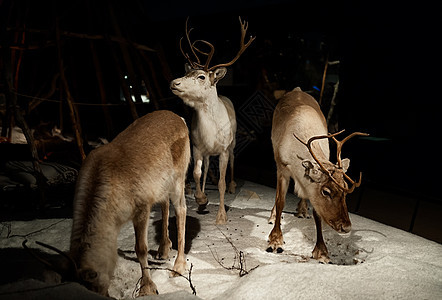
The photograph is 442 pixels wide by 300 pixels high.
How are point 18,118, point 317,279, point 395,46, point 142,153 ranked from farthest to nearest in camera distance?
point 395,46 → point 18,118 → point 142,153 → point 317,279

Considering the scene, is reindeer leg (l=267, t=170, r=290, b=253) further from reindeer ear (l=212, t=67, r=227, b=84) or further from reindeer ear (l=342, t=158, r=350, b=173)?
reindeer ear (l=212, t=67, r=227, b=84)

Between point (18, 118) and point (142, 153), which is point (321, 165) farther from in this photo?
point (18, 118)

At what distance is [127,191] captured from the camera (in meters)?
2.92

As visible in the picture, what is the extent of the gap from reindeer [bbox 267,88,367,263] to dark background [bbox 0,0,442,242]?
1.40 m

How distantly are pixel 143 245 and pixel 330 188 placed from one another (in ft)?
6.51

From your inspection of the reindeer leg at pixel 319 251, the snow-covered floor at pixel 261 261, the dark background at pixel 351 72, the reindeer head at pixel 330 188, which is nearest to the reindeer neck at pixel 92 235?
the snow-covered floor at pixel 261 261

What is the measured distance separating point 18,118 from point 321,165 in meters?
4.08

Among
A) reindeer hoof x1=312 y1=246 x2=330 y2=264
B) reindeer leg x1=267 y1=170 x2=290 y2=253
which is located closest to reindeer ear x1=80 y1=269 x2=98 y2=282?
reindeer leg x1=267 y1=170 x2=290 y2=253

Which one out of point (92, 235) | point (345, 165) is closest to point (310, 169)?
point (345, 165)

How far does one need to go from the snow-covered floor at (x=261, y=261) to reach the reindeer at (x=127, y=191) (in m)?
0.23

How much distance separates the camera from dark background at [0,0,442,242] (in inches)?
207

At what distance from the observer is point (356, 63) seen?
6047 millimetres

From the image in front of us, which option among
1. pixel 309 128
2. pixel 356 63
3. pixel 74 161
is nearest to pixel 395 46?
pixel 356 63

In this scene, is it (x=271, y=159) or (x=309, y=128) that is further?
(x=271, y=159)
